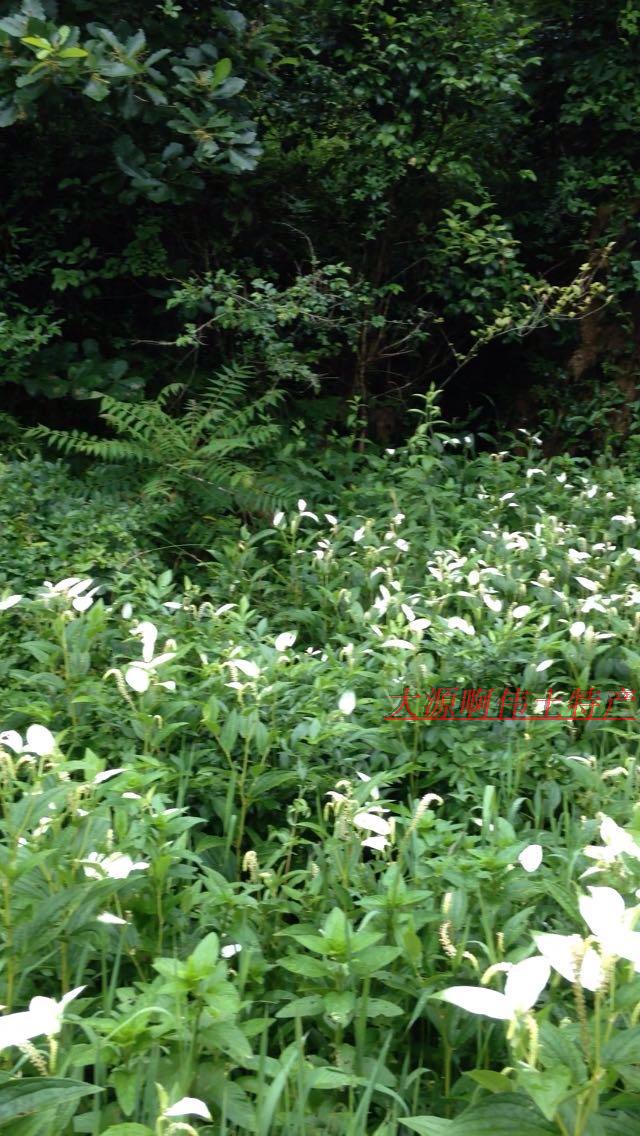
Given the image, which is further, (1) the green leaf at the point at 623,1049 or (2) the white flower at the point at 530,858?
(2) the white flower at the point at 530,858

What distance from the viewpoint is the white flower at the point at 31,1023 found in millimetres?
1176

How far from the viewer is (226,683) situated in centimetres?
264

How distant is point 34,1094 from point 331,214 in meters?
5.82

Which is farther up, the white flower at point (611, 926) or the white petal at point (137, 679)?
the white flower at point (611, 926)

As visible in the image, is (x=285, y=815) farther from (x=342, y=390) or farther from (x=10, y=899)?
(x=342, y=390)

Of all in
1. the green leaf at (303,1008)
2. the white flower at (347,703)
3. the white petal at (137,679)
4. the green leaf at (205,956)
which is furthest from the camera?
the white flower at (347,703)

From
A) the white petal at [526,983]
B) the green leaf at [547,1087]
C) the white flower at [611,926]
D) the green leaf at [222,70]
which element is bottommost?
the green leaf at [547,1087]

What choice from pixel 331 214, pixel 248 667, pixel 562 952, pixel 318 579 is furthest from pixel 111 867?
pixel 331 214

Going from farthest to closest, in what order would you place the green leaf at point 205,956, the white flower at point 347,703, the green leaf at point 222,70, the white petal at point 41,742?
the green leaf at point 222,70 < the white flower at point 347,703 < the white petal at point 41,742 < the green leaf at point 205,956

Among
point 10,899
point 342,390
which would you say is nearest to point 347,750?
point 10,899

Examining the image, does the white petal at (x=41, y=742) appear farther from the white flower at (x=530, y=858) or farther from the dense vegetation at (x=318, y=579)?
the white flower at (x=530, y=858)

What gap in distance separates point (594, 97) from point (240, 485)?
12.1 ft

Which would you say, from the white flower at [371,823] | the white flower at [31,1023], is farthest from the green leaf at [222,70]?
the white flower at [31,1023]

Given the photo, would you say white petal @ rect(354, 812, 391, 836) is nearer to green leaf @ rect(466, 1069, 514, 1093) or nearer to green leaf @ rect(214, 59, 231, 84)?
green leaf @ rect(466, 1069, 514, 1093)
